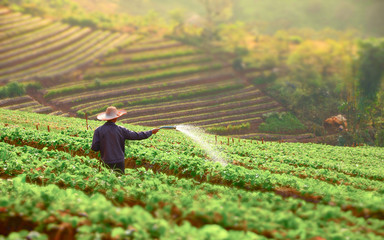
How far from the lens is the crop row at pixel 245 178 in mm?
5984

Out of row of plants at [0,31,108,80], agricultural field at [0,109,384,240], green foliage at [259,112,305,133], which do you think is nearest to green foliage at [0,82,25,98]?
row of plants at [0,31,108,80]

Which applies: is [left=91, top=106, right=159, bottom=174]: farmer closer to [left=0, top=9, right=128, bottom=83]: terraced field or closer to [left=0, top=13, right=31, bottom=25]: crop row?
[left=0, top=9, right=128, bottom=83]: terraced field

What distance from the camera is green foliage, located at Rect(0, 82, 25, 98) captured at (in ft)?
133


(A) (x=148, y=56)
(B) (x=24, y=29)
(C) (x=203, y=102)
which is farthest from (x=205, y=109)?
(B) (x=24, y=29)

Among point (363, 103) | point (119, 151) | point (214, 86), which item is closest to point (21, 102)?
point (214, 86)

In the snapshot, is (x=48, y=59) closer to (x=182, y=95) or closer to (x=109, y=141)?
(x=182, y=95)

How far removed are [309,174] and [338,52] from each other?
4783cm

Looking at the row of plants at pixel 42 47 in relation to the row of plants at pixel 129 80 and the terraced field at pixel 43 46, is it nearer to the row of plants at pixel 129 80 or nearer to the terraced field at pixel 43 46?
the terraced field at pixel 43 46

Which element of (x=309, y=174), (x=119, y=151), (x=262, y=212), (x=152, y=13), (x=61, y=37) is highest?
(x=152, y=13)

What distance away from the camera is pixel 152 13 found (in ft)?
240

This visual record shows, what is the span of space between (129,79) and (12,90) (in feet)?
51.7

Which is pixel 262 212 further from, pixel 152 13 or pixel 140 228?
pixel 152 13

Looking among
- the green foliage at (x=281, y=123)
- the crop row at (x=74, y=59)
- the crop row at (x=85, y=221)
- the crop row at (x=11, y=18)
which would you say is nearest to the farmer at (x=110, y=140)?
the crop row at (x=85, y=221)

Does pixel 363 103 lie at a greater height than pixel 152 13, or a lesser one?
lesser
